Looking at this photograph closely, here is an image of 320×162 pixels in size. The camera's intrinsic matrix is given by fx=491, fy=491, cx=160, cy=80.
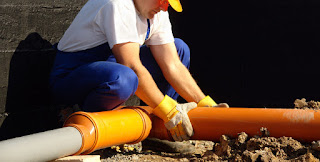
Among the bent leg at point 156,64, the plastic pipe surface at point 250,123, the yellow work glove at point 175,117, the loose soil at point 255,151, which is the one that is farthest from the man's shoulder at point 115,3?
the loose soil at point 255,151

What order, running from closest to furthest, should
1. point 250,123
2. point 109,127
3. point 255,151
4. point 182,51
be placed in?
point 255,151, point 109,127, point 250,123, point 182,51

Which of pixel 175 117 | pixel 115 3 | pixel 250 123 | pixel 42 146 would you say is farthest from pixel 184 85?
pixel 42 146

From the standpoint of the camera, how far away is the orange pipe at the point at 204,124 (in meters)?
2.90

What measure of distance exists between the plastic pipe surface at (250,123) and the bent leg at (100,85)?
33cm

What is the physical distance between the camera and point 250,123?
3111 mm

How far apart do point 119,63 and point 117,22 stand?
28 centimetres

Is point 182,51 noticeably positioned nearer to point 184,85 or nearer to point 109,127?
point 184,85

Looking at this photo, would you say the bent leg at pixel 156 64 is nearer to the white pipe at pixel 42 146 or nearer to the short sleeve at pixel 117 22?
the short sleeve at pixel 117 22

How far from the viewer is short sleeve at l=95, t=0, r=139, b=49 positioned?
3184mm

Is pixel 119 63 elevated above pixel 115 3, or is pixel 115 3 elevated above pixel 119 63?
pixel 115 3

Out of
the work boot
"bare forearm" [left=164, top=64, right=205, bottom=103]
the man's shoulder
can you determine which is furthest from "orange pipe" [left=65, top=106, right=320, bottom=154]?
the man's shoulder

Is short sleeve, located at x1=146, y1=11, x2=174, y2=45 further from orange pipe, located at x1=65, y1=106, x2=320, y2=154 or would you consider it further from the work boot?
the work boot

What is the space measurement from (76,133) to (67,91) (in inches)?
30.2

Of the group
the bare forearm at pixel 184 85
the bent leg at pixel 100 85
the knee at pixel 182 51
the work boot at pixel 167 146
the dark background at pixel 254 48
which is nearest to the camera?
the bent leg at pixel 100 85
